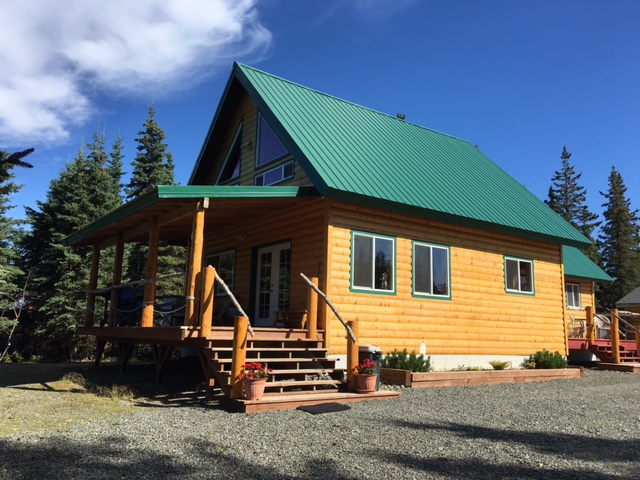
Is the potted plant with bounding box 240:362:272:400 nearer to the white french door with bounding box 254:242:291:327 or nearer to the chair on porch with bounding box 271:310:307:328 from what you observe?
the chair on porch with bounding box 271:310:307:328

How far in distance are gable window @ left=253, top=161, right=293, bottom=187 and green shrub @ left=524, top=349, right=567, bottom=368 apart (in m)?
8.57

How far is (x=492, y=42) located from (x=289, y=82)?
5968 mm

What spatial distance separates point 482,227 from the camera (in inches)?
532

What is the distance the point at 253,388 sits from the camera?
24.1ft

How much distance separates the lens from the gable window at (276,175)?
41.9 ft

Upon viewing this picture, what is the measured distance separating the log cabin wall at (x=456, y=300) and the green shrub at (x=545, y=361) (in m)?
0.31

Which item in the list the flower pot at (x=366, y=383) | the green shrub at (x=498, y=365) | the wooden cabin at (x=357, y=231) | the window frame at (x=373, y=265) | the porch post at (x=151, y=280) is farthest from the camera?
the green shrub at (x=498, y=365)

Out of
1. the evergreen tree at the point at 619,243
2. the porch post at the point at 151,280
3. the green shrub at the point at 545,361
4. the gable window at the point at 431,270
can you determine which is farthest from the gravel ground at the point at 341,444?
the evergreen tree at the point at 619,243

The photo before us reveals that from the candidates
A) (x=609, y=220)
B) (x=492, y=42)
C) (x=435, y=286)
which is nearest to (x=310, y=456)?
(x=435, y=286)

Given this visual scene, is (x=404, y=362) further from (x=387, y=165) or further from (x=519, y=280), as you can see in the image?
(x=519, y=280)

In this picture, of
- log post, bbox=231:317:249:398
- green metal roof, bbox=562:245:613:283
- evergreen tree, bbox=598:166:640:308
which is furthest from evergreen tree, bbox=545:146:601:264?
log post, bbox=231:317:249:398

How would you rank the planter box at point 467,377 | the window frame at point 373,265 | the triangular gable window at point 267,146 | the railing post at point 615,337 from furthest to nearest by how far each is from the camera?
1. the railing post at point 615,337
2. the triangular gable window at point 267,146
3. the window frame at point 373,265
4. the planter box at point 467,377

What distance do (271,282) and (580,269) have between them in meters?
18.1

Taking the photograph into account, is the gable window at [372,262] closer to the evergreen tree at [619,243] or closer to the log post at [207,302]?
the log post at [207,302]
